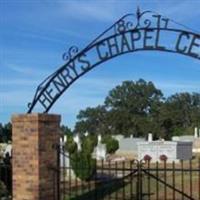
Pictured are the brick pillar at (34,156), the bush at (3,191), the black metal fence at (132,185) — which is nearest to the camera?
the black metal fence at (132,185)

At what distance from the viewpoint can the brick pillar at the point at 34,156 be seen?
8914mm

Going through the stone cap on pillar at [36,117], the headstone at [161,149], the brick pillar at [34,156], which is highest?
the stone cap on pillar at [36,117]

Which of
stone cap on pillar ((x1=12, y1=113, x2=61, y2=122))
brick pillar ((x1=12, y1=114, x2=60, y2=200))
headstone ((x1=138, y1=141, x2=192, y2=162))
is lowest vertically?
headstone ((x1=138, y1=141, x2=192, y2=162))

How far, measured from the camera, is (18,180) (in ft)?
30.0

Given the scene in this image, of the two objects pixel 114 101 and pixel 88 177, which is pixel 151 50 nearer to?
pixel 88 177

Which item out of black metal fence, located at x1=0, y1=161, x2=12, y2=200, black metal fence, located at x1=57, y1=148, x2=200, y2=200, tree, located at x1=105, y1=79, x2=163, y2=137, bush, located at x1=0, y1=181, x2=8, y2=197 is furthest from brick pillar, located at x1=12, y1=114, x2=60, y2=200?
tree, located at x1=105, y1=79, x2=163, y2=137

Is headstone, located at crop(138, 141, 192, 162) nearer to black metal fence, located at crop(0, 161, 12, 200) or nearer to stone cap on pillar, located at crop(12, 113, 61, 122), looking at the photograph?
black metal fence, located at crop(0, 161, 12, 200)

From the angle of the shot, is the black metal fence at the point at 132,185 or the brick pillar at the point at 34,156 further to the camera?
the brick pillar at the point at 34,156

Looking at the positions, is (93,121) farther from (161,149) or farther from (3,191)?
(3,191)

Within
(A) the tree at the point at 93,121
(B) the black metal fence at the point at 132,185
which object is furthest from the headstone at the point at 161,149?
(A) the tree at the point at 93,121

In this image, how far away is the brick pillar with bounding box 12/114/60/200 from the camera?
891 cm

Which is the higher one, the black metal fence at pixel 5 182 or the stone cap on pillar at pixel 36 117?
the stone cap on pillar at pixel 36 117

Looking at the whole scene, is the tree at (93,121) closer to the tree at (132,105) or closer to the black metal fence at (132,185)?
the tree at (132,105)

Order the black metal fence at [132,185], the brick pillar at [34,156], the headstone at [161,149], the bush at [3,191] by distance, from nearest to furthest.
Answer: the black metal fence at [132,185], the brick pillar at [34,156], the bush at [3,191], the headstone at [161,149]
